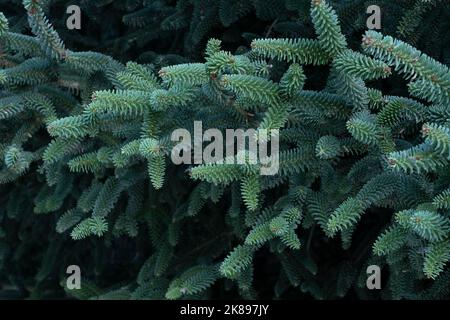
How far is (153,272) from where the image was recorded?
123 inches

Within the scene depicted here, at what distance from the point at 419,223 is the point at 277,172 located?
63 centimetres

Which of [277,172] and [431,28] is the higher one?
[431,28]

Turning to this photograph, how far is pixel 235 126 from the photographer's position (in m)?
2.54

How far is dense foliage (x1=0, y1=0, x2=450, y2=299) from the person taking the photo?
7.27 ft

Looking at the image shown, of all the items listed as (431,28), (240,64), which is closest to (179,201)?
(240,64)

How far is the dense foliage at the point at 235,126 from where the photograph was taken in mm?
2217
